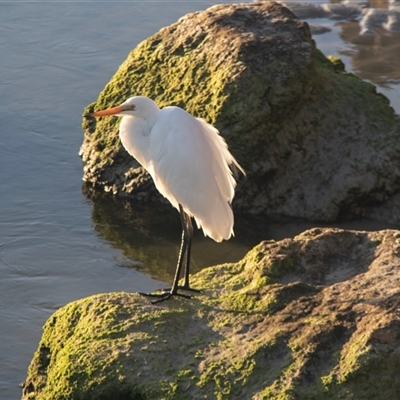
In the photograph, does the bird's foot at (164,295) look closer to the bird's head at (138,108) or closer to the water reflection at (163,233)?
the bird's head at (138,108)

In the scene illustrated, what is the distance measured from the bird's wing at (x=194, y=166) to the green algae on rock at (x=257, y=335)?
0.63 m

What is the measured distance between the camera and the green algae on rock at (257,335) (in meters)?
3.80

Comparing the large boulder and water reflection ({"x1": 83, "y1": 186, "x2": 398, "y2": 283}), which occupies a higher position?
the large boulder

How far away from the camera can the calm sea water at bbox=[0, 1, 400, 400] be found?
6.09 meters

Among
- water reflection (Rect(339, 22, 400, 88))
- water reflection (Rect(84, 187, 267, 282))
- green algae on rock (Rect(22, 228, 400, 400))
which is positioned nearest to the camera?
green algae on rock (Rect(22, 228, 400, 400))

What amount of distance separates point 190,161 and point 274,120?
6.77 ft

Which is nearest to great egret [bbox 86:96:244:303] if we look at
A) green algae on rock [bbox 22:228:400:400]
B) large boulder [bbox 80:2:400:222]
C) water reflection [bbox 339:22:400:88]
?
Result: green algae on rock [bbox 22:228:400:400]

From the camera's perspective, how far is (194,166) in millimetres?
5305

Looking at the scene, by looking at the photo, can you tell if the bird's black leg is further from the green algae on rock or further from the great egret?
the green algae on rock

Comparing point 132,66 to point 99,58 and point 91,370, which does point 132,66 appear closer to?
point 99,58

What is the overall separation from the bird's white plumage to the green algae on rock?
2.11 feet

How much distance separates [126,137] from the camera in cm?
568

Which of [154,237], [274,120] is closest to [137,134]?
[154,237]

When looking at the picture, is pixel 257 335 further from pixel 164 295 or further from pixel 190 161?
pixel 190 161
